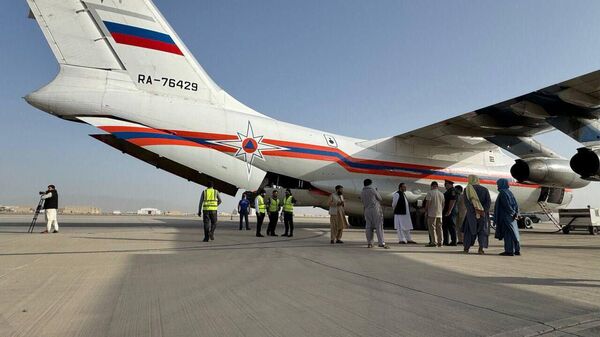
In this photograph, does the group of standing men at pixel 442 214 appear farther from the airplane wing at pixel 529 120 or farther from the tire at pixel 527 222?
the tire at pixel 527 222

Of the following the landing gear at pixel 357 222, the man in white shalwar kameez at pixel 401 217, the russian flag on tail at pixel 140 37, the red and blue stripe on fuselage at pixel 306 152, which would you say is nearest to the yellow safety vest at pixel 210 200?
the red and blue stripe on fuselage at pixel 306 152

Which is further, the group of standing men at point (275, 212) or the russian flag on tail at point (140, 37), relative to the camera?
the russian flag on tail at point (140, 37)

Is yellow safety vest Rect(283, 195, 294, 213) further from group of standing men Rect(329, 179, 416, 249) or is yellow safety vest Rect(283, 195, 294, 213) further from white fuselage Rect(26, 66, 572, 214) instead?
white fuselage Rect(26, 66, 572, 214)

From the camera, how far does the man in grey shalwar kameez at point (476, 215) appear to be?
21.8 ft

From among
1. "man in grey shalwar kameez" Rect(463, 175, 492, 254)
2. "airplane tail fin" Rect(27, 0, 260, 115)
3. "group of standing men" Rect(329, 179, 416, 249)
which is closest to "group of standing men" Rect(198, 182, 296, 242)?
"group of standing men" Rect(329, 179, 416, 249)

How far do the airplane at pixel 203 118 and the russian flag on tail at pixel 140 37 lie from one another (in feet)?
0.09

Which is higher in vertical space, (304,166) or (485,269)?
(304,166)

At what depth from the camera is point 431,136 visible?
44.4 feet

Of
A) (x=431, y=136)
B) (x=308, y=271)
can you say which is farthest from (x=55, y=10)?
(x=431, y=136)

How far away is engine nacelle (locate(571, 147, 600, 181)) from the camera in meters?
8.73

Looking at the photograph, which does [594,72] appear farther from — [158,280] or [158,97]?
[158,97]

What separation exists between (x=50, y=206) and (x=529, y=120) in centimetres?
1445

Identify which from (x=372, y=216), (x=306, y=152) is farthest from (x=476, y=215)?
(x=306, y=152)

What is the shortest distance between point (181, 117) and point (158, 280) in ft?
23.7
